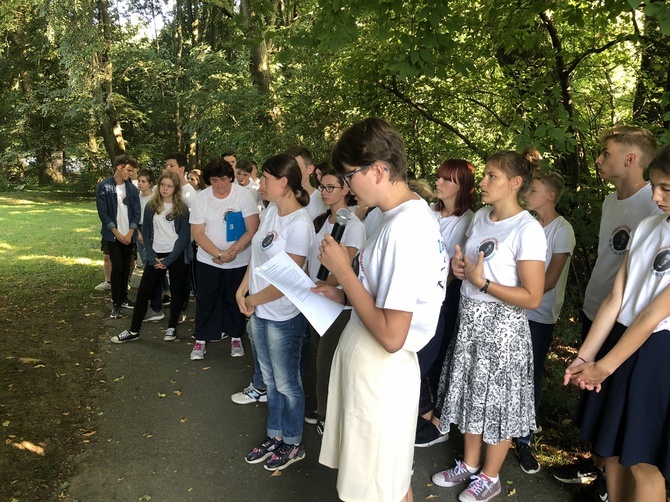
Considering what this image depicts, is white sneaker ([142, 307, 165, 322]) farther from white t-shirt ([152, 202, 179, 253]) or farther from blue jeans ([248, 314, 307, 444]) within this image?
blue jeans ([248, 314, 307, 444])

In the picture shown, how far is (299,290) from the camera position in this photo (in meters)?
2.49

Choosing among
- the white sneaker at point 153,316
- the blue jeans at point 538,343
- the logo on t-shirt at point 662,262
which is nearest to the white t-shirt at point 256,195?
the white sneaker at point 153,316

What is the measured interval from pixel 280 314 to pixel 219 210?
6.93 ft

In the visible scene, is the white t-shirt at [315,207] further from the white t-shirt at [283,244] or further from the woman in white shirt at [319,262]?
the white t-shirt at [283,244]

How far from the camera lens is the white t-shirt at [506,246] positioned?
9.26ft

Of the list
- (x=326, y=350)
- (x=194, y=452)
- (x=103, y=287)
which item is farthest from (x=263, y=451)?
(x=103, y=287)

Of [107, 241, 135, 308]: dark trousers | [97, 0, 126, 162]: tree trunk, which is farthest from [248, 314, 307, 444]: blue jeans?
[97, 0, 126, 162]: tree trunk

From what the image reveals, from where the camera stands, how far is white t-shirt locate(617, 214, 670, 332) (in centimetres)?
227

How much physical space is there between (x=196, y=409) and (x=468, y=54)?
4955mm

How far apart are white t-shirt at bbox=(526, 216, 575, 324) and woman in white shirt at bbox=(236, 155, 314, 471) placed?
1632 mm

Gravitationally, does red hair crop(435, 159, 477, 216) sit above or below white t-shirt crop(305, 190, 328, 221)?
above

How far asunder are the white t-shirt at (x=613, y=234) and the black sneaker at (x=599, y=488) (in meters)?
0.98

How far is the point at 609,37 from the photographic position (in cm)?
566

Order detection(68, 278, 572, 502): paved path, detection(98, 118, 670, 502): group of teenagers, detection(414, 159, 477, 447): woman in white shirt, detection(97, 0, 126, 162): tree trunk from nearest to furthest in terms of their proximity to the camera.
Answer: detection(98, 118, 670, 502): group of teenagers < detection(68, 278, 572, 502): paved path < detection(414, 159, 477, 447): woman in white shirt < detection(97, 0, 126, 162): tree trunk
